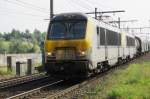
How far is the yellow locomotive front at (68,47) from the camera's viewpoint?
17359 millimetres

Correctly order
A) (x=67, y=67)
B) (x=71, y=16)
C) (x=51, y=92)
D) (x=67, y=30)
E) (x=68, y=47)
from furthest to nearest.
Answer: (x=71, y=16) < (x=67, y=30) < (x=68, y=47) < (x=67, y=67) < (x=51, y=92)

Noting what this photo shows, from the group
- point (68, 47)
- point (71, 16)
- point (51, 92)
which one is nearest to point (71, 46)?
point (68, 47)

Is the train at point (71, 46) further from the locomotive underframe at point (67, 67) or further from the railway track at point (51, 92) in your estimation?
the railway track at point (51, 92)

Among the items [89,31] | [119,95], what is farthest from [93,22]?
[119,95]

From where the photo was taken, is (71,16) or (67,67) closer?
(67,67)

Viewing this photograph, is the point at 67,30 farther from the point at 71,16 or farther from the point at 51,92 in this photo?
the point at 51,92

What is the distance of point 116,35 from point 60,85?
999cm

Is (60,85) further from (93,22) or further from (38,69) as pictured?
(38,69)

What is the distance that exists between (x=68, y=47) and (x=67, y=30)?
97cm

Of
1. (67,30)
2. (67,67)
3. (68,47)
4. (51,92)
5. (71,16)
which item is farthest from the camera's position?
(71,16)

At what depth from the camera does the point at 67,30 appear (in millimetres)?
18109

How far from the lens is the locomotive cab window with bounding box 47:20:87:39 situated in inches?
705

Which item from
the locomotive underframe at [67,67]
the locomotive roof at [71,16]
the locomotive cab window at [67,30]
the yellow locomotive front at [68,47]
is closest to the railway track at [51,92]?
the locomotive underframe at [67,67]

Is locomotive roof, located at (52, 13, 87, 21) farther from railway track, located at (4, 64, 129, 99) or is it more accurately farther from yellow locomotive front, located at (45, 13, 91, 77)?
railway track, located at (4, 64, 129, 99)
